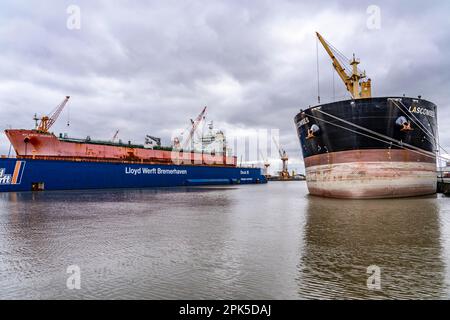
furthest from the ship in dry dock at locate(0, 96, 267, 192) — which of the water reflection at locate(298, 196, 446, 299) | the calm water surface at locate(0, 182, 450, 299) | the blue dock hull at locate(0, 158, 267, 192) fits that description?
the water reflection at locate(298, 196, 446, 299)

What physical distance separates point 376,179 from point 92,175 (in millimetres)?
36188

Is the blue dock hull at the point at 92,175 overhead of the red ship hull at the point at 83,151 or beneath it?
beneath

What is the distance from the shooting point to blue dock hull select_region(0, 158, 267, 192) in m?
34.9

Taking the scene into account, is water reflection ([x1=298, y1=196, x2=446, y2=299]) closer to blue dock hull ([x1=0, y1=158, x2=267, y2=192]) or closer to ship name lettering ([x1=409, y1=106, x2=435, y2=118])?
ship name lettering ([x1=409, y1=106, x2=435, y2=118])

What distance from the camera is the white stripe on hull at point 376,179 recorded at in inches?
804

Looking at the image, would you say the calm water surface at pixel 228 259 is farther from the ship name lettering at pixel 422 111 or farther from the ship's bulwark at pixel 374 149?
the ship name lettering at pixel 422 111

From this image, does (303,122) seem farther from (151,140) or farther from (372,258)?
(151,140)

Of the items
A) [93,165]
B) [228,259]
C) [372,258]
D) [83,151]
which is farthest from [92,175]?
[372,258]

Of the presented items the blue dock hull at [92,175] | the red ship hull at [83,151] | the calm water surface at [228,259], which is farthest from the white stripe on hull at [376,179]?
the red ship hull at [83,151]

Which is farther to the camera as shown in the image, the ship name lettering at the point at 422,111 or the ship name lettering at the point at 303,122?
the ship name lettering at the point at 303,122

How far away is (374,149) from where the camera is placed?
67.2 ft

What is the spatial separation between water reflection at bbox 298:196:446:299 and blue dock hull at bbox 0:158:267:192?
36.7 m
